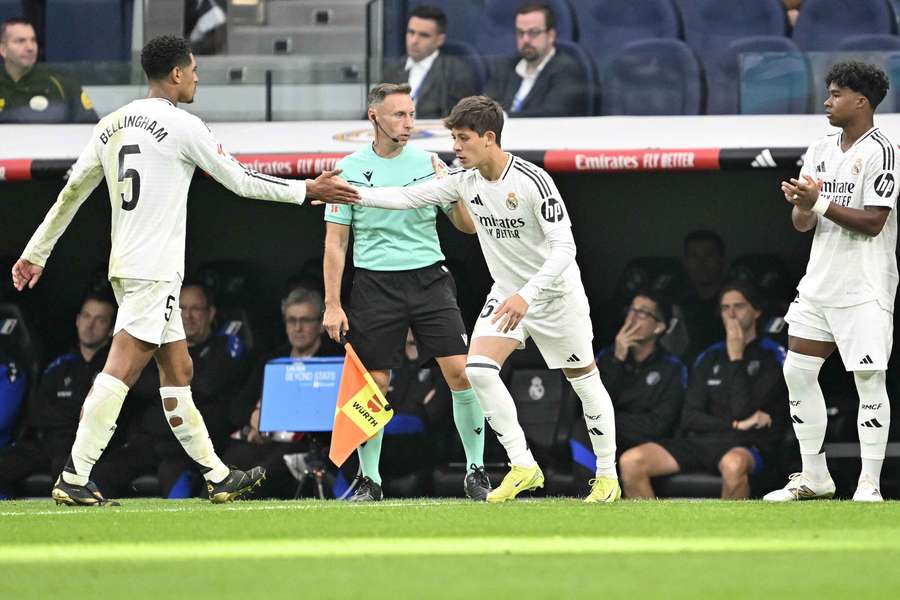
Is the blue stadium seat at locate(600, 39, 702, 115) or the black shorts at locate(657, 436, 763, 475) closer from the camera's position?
the black shorts at locate(657, 436, 763, 475)

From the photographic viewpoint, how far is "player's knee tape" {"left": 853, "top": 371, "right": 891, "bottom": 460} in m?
6.83

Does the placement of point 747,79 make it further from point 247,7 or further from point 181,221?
point 181,221

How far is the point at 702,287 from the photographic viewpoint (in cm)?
977

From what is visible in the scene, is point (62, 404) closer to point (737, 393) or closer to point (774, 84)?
point (737, 393)

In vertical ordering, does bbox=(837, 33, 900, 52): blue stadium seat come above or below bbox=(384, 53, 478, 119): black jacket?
above

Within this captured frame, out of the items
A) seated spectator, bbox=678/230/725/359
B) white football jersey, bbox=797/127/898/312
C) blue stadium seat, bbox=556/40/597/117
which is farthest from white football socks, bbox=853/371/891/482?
blue stadium seat, bbox=556/40/597/117

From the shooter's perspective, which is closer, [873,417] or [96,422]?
[96,422]

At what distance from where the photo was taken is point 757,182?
1030cm

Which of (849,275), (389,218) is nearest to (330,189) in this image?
(389,218)

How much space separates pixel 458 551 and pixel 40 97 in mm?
5902

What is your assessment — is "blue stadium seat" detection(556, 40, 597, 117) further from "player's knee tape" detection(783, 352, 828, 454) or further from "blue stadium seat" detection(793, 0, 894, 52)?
"player's knee tape" detection(783, 352, 828, 454)

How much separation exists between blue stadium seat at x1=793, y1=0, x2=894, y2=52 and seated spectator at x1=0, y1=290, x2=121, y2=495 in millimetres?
4614

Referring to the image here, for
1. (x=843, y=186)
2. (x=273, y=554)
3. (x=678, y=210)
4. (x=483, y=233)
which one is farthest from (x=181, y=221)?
(x=678, y=210)

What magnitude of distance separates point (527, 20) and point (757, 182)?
74.2 inches
